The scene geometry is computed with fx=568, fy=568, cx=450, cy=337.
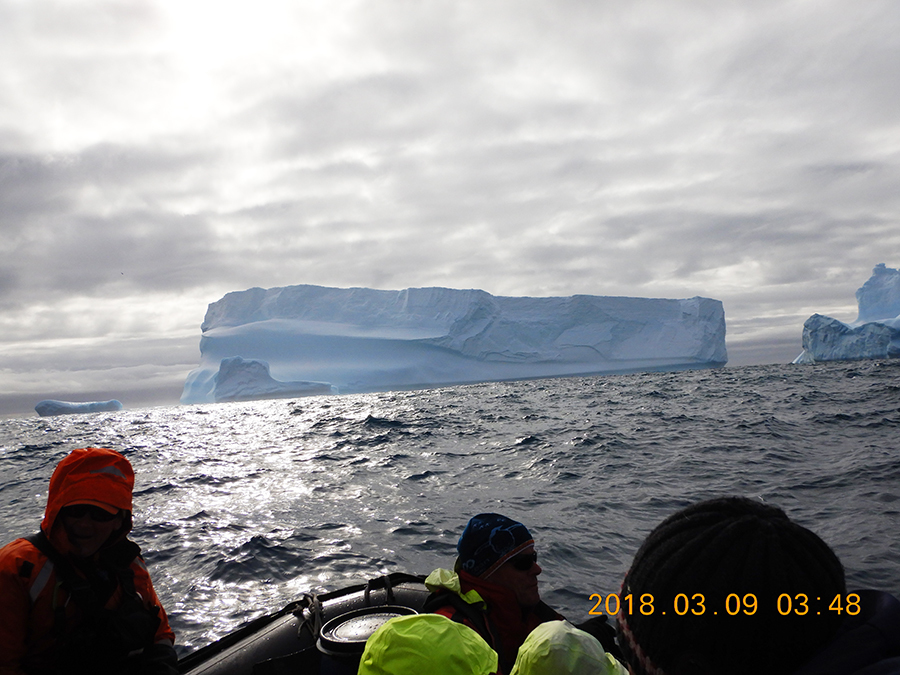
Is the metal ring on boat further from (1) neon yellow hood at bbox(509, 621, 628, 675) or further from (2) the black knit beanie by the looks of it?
(2) the black knit beanie

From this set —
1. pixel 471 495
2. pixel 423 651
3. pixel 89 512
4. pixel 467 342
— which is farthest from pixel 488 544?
pixel 467 342

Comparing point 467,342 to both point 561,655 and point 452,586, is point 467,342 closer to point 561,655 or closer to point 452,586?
point 452,586

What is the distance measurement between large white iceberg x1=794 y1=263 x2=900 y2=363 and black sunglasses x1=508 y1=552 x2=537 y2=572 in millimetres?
42521

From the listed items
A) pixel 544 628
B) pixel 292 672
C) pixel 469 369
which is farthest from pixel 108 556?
pixel 469 369

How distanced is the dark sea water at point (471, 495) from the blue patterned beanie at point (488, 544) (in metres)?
1.65

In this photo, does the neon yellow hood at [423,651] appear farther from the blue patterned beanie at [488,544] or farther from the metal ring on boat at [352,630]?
the blue patterned beanie at [488,544]

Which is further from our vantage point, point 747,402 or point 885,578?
point 747,402

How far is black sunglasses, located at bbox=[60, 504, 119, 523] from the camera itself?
220 centimetres

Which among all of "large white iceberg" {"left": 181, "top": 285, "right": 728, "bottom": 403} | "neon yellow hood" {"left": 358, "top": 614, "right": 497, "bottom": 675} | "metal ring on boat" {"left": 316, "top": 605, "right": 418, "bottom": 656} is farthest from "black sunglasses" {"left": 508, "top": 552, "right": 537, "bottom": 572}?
"large white iceberg" {"left": 181, "top": 285, "right": 728, "bottom": 403}

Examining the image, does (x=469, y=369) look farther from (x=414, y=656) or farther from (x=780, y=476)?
(x=414, y=656)

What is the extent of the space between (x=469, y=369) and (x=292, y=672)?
163ft

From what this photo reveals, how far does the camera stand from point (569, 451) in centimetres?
962

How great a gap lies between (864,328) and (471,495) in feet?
132

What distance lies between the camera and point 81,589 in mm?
2170
